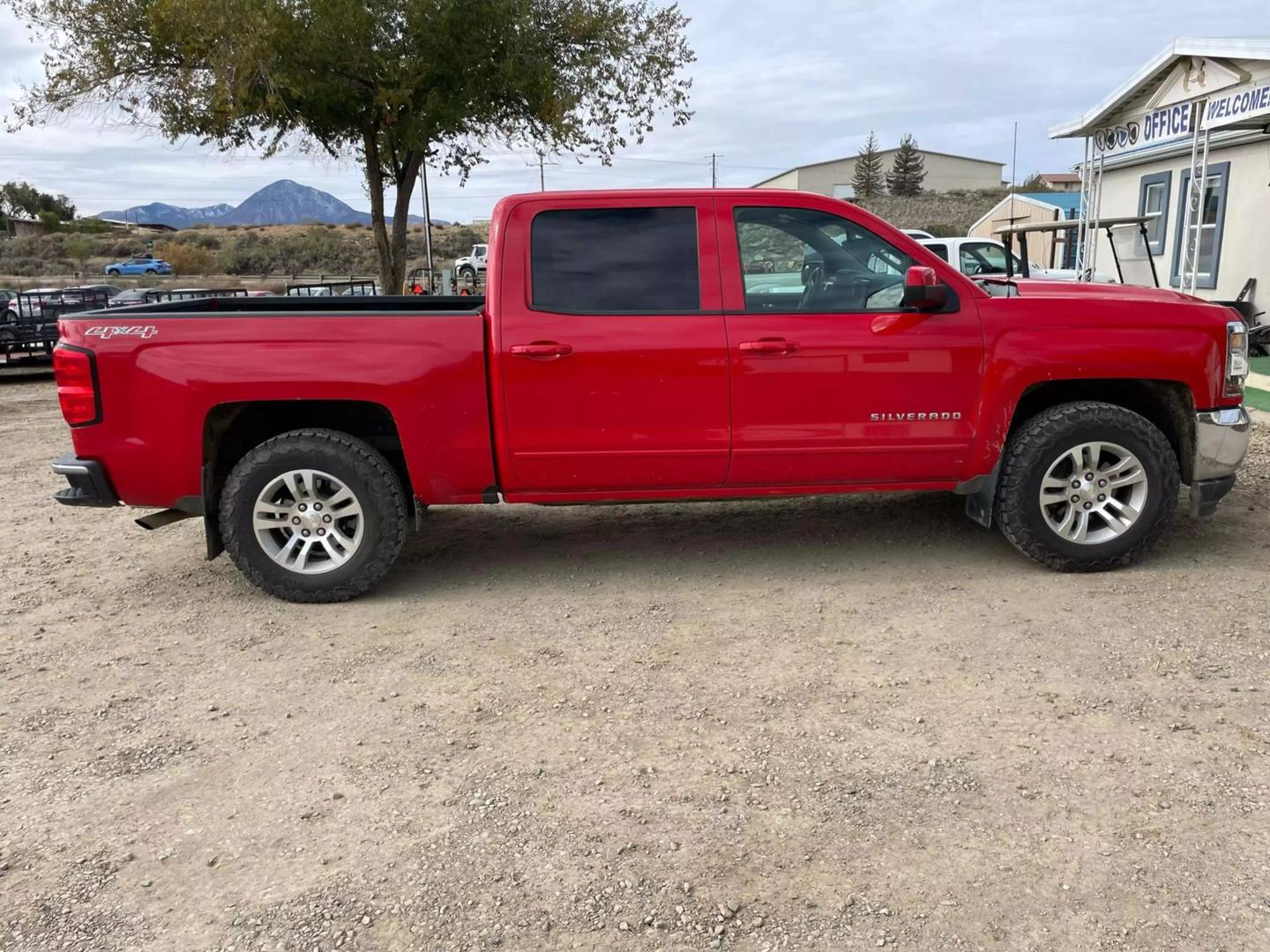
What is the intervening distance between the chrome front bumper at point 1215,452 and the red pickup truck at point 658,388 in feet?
0.05

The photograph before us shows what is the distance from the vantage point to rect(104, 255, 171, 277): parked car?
47.3 meters

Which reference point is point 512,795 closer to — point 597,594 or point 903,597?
point 597,594

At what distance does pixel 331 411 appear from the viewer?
17.0 ft

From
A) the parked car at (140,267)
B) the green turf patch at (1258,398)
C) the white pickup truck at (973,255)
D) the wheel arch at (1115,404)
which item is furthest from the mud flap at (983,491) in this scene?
the parked car at (140,267)

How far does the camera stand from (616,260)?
4902 mm

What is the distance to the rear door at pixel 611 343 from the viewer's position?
4801mm

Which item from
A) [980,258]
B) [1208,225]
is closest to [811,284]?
[980,258]

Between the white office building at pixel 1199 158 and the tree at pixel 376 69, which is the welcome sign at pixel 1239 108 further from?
the tree at pixel 376 69

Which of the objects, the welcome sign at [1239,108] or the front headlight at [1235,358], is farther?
the welcome sign at [1239,108]

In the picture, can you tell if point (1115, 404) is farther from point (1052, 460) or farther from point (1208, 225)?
point (1208, 225)

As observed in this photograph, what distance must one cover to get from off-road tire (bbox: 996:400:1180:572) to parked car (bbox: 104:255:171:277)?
48989 mm

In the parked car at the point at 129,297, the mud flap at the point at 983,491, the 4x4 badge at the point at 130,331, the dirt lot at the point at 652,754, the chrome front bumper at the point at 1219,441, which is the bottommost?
the dirt lot at the point at 652,754

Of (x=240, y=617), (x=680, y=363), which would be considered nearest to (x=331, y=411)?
(x=240, y=617)

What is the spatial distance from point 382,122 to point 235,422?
9849 millimetres
